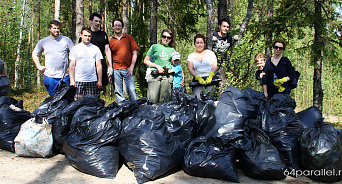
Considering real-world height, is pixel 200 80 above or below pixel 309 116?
above

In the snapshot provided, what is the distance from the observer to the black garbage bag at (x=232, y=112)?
339 centimetres

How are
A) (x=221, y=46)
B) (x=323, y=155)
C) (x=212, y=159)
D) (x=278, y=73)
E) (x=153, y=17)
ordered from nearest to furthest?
(x=323, y=155)
(x=212, y=159)
(x=278, y=73)
(x=221, y=46)
(x=153, y=17)

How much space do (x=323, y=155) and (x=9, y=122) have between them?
411 cm

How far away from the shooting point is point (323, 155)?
2.79 m

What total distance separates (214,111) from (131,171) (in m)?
1.38

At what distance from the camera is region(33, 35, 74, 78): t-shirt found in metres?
4.30

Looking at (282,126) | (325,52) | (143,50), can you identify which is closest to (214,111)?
(282,126)

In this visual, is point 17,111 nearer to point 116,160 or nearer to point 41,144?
point 41,144

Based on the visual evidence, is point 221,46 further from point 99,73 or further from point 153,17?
point 153,17

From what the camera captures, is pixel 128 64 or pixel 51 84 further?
pixel 128 64

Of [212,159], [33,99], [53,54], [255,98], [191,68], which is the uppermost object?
[53,54]

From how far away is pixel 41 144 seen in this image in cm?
348

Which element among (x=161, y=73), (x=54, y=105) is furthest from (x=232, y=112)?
(x=54, y=105)

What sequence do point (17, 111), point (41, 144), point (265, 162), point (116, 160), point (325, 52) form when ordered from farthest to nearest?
Result: point (325, 52) → point (17, 111) → point (41, 144) → point (116, 160) → point (265, 162)
